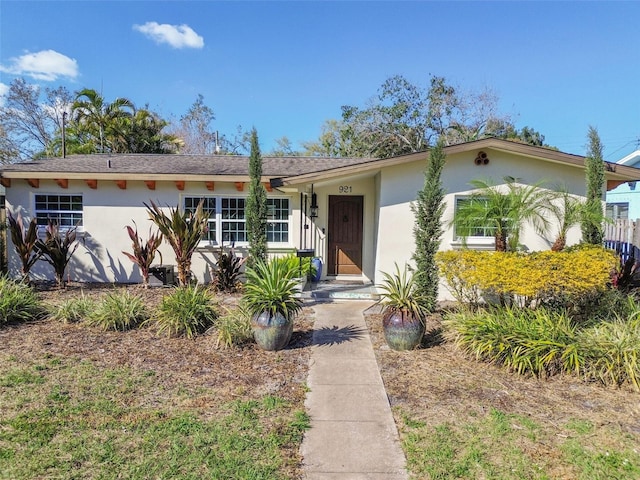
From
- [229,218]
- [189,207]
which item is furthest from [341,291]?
[189,207]

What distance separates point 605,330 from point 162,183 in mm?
9890

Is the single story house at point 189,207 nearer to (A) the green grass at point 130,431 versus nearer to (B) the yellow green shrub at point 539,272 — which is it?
(B) the yellow green shrub at point 539,272

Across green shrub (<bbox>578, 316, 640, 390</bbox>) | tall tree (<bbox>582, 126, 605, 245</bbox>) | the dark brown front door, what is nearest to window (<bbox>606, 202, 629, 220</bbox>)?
tall tree (<bbox>582, 126, 605, 245</bbox>)

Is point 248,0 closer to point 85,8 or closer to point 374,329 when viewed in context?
point 85,8

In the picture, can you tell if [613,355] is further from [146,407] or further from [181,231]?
[181,231]

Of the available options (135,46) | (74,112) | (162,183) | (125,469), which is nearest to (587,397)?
(125,469)

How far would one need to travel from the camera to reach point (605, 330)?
5070 millimetres

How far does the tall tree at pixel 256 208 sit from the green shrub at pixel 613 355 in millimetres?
5797

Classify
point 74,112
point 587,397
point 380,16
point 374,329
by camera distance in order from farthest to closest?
point 74,112 → point 380,16 → point 374,329 → point 587,397

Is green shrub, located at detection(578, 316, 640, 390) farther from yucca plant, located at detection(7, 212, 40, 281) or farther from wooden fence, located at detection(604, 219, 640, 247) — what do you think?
yucca plant, located at detection(7, 212, 40, 281)

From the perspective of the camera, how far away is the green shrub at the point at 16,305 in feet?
21.6

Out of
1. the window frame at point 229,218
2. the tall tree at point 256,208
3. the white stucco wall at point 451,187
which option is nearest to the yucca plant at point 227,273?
the tall tree at point 256,208

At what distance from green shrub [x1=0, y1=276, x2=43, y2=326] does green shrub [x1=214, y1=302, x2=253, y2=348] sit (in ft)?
11.9

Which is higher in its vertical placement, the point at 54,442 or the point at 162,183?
the point at 162,183
